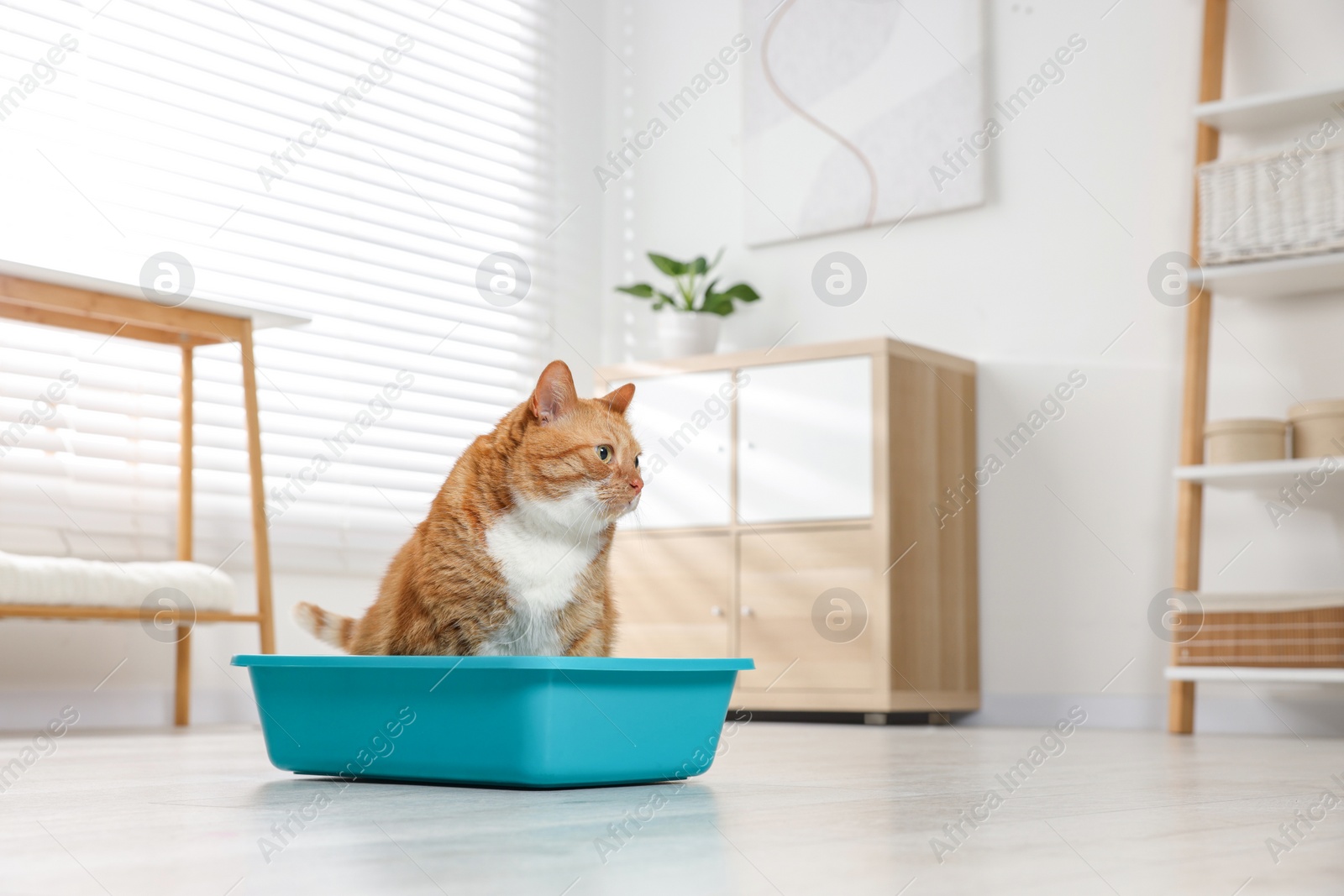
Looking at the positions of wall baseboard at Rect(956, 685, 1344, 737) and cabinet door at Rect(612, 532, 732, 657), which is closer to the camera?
wall baseboard at Rect(956, 685, 1344, 737)

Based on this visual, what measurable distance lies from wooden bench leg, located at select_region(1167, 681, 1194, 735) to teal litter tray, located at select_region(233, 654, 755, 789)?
1632 millimetres

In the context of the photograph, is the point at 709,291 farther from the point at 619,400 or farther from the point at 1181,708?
the point at 619,400

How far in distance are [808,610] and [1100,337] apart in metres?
0.93

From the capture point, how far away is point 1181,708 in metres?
2.63

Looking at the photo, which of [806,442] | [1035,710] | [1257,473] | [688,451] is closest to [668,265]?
[688,451]

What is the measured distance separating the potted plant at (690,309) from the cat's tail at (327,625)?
206 centimetres

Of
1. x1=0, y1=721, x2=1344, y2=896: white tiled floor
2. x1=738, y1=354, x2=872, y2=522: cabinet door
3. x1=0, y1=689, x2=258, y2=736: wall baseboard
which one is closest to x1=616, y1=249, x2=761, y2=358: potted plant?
x1=738, y1=354, x2=872, y2=522: cabinet door

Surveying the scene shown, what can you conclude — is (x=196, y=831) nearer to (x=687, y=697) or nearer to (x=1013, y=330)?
(x=687, y=697)

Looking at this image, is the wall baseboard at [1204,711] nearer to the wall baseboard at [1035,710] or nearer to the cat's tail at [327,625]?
the wall baseboard at [1035,710]

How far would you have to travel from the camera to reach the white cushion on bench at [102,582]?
7.29ft

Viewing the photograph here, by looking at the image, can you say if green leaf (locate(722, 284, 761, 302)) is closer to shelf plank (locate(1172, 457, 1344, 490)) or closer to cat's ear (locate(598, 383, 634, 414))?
shelf plank (locate(1172, 457, 1344, 490))

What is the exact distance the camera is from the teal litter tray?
3.76 ft

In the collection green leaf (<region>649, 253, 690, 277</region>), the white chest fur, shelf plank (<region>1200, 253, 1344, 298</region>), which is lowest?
Answer: the white chest fur

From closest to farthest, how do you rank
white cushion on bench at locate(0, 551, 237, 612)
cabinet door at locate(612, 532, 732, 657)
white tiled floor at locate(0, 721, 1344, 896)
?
white tiled floor at locate(0, 721, 1344, 896) < white cushion on bench at locate(0, 551, 237, 612) < cabinet door at locate(612, 532, 732, 657)
